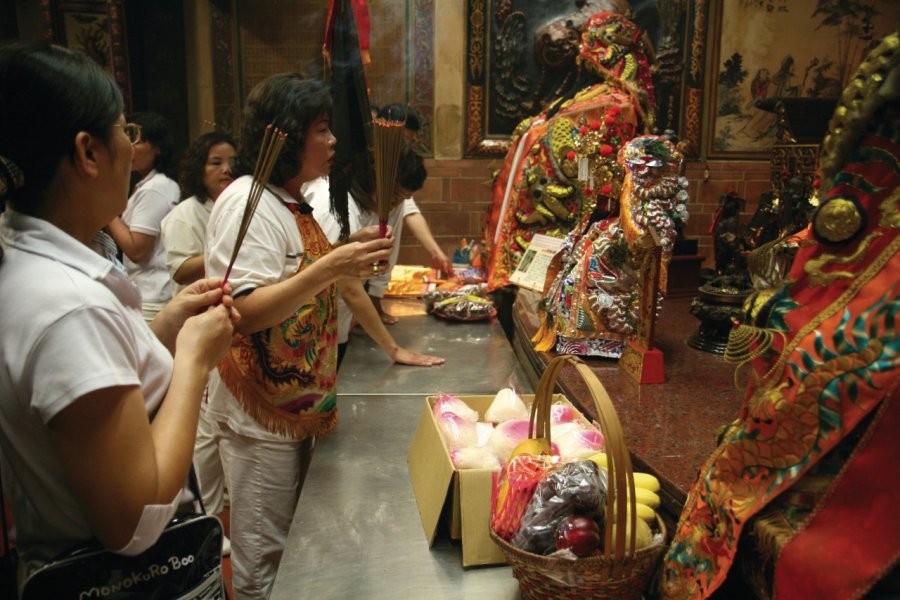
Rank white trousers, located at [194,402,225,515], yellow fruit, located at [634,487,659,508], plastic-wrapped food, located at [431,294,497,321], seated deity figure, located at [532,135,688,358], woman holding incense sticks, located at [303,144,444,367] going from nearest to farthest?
yellow fruit, located at [634,487,659,508] < seated deity figure, located at [532,135,688,358] < white trousers, located at [194,402,225,515] < woman holding incense sticks, located at [303,144,444,367] < plastic-wrapped food, located at [431,294,497,321]

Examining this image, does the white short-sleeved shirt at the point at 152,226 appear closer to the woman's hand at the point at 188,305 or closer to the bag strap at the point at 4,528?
the woman's hand at the point at 188,305

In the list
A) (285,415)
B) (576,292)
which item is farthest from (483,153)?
(285,415)

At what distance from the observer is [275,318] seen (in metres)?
1.60

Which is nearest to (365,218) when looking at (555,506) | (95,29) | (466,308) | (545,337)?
(466,308)

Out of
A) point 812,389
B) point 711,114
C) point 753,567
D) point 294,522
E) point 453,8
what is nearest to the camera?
point 812,389

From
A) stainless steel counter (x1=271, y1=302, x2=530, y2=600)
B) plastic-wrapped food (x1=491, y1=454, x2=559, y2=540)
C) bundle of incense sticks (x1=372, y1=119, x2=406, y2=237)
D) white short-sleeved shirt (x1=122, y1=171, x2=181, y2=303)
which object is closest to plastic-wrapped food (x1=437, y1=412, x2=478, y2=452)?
stainless steel counter (x1=271, y1=302, x2=530, y2=600)

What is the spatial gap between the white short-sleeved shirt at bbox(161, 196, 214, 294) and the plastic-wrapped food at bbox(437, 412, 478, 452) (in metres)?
1.70

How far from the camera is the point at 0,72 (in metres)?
0.88

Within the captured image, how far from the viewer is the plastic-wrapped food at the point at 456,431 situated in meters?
1.55

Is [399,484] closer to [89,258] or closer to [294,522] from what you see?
[294,522]

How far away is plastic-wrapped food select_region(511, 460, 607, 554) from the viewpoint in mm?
1082

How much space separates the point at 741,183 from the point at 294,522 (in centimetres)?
498

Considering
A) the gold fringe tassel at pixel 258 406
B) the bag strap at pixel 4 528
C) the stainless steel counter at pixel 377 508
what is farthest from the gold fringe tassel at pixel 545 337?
the bag strap at pixel 4 528

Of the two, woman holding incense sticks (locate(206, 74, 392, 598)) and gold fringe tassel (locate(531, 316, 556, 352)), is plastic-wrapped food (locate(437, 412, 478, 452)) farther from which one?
gold fringe tassel (locate(531, 316, 556, 352))
